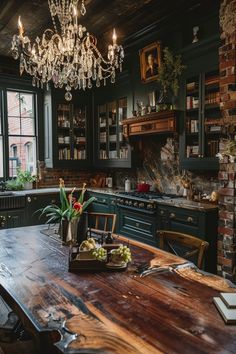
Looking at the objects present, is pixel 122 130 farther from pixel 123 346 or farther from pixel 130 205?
pixel 123 346

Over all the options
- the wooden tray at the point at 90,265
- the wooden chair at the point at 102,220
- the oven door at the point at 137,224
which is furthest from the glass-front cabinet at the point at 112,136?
the wooden tray at the point at 90,265

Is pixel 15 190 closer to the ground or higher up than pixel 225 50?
closer to the ground

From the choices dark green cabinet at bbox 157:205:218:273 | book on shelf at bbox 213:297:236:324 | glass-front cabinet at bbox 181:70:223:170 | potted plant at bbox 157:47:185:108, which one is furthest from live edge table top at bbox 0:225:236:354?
potted plant at bbox 157:47:185:108

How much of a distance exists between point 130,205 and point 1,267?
2580 millimetres

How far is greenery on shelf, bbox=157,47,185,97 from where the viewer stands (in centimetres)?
391

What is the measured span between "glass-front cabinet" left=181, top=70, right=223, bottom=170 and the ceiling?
31.7 inches

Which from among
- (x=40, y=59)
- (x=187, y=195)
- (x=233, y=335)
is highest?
(x=40, y=59)

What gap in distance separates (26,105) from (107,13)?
8.43ft

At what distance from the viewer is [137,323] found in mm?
1290

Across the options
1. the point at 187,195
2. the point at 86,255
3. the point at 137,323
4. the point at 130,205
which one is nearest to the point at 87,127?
the point at 130,205

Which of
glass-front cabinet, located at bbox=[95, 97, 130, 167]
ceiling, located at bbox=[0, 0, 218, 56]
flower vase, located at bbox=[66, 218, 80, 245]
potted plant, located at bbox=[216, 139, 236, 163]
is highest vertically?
ceiling, located at bbox=[0, 0, 218, 56]

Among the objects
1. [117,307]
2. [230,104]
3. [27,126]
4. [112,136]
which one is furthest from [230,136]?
[27,126]

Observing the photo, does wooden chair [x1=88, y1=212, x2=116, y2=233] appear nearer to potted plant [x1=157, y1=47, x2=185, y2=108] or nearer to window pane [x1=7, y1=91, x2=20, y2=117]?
potted plant [x1=157, y1=47, x2=185, y2=108]

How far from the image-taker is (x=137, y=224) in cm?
429
